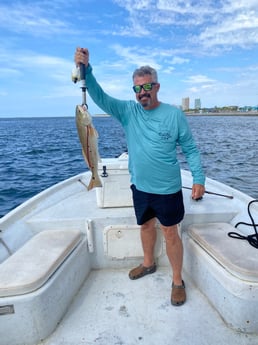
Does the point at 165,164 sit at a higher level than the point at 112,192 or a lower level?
higher

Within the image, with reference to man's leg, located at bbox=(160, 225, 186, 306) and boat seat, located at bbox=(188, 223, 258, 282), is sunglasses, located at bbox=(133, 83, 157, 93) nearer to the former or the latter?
man's leg, located at bbox=(160, 225, 186, 306)

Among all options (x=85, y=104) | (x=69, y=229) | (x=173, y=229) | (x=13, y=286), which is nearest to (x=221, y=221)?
(x=173, y=229)

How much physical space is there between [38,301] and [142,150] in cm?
145

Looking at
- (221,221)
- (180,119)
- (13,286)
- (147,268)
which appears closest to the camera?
(13,286)

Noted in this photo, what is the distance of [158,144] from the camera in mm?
2496

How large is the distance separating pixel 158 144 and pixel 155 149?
2.0 inches

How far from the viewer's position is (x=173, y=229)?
8.63 ft

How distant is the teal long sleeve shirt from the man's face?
80 mm

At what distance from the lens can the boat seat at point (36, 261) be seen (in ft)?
6.88

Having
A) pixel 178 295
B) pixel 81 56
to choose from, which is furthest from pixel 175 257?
pixel 81 56

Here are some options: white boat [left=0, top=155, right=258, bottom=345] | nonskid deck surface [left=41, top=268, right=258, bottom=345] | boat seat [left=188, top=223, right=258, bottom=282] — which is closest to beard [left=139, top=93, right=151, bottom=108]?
white boat [left=0, top=155, right=258, bottom=345]

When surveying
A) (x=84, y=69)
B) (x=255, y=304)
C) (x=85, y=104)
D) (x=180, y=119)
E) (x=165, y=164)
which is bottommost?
(x=255, y=304)

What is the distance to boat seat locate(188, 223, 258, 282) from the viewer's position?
222 centimetres

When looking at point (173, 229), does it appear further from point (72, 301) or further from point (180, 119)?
point (72, 301)
